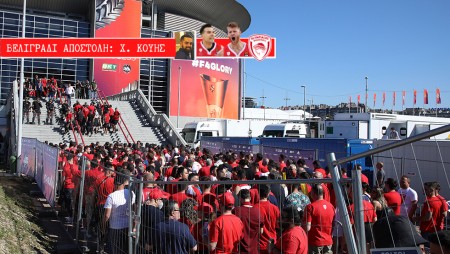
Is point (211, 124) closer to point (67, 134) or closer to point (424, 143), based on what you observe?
point (67, 134)

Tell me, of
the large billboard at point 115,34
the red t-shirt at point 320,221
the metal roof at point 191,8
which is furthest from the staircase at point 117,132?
the red t-shirt at point 320,221

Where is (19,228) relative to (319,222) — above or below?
below

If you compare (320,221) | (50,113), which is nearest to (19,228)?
(320,221)

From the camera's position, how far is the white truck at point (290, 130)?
29.3 metres

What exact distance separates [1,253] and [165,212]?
3.19m

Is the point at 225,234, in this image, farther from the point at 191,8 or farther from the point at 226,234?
the point at 191,8

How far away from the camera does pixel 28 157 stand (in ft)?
57.0

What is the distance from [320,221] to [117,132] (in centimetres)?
2420

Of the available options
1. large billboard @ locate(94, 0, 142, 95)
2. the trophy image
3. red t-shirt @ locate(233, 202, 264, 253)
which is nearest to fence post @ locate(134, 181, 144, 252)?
red t-shirt @ locate(233, 202, 264, 253)

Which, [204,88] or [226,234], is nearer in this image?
[226,234]

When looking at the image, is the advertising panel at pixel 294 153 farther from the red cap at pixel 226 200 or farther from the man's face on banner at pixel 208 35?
the red cap at pixel 226 200

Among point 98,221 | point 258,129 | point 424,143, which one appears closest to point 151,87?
point 258,129

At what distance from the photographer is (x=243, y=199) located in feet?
18.0

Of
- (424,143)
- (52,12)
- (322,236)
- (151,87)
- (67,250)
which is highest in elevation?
(52,12)
